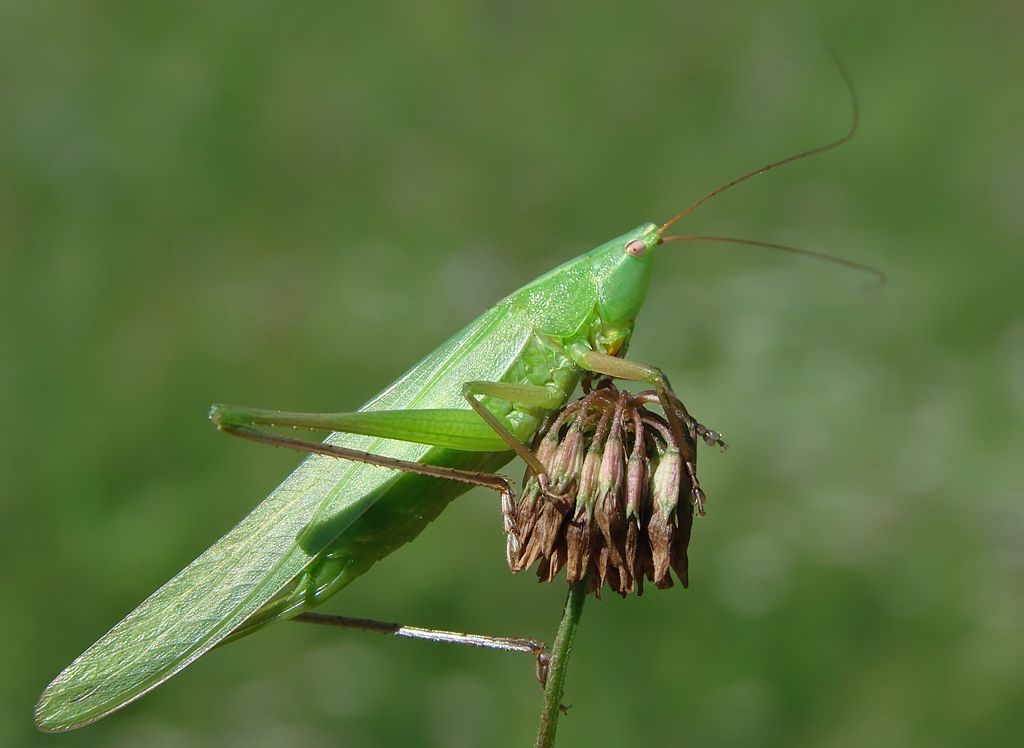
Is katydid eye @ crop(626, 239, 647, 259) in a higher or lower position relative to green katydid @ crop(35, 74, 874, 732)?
higher

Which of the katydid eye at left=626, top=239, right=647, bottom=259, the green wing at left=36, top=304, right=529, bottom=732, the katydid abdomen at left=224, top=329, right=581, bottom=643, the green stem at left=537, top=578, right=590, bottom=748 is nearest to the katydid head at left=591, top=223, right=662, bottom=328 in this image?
the katydid eye at left=626, top=239, right=647, bottom=259

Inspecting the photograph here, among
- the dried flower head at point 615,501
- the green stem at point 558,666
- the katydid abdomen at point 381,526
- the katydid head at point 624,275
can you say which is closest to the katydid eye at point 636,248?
the katydid head at point 624,275

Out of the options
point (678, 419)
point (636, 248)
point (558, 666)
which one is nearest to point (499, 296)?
point (636, 248)

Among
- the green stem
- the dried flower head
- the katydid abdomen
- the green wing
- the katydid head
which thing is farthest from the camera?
the katydid head

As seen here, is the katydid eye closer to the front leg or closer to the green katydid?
the green katydid

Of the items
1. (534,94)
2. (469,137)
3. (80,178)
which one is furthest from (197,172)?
(534,94)

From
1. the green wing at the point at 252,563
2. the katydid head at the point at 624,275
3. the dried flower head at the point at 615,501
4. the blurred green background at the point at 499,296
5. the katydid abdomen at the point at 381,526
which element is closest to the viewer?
the dried flower head at the point at 615,501

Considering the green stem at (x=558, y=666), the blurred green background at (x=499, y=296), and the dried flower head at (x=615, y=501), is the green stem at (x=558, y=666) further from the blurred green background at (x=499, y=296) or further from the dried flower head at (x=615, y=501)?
the blurred green background at (x=499, y=296)
